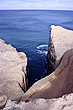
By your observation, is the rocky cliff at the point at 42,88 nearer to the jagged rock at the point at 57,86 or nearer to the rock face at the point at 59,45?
the jagged rock at the point at 57,86

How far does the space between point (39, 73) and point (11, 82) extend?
6667 mm

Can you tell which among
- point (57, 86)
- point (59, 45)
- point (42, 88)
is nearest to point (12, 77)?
point (42, 88)

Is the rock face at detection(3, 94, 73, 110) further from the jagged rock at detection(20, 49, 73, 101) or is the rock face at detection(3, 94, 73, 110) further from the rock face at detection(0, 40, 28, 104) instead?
the rock face at detection(0, 40, 28, 104)

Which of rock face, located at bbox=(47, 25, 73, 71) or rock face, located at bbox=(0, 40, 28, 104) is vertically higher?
rock face, located at bbox=(47, 25, 73, 71)

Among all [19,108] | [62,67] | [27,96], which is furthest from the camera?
[62,67]

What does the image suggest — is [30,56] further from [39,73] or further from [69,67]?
[69,67]

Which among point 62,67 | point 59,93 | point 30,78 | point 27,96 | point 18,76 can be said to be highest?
point 62,67

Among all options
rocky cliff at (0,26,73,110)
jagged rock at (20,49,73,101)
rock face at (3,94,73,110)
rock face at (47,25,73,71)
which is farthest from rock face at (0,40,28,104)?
rock face at (47,25,73,71)

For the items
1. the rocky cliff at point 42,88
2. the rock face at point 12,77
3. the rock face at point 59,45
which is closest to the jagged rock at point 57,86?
the rocky cliff at point 42,88

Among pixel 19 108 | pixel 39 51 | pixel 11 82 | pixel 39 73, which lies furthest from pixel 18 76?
pixel 39 51

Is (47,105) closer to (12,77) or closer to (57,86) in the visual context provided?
(57,86)

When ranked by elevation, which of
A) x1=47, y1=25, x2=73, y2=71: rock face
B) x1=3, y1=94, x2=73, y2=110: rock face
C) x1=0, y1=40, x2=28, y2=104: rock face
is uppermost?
x1=3, y1=94, x2=73, y2=110: rock face

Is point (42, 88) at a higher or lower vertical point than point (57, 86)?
lower

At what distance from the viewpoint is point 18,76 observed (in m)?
6.47
